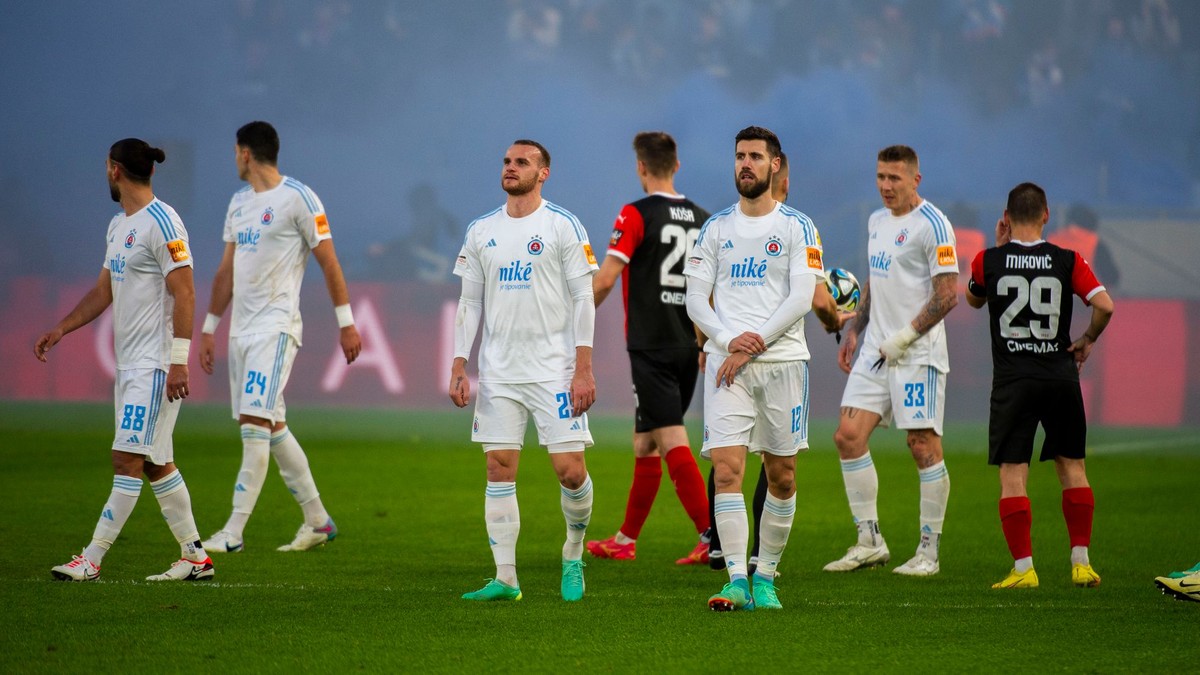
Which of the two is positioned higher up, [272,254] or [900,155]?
[900,155]

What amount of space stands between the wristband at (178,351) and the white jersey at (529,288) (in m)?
1.43

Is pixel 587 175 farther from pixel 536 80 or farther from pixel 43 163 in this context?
pixel 43 163

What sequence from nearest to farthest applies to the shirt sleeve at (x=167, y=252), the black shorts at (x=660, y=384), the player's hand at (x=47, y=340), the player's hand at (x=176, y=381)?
the player's hand at (x=176, y=381) → the shirt sleeve at (x=167, y=252) → the player's hand at (x=47, y=340) → the black shorts at (x=660, y=384)

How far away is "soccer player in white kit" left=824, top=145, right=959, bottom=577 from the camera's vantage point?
7.32 m

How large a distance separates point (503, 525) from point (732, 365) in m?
1.22

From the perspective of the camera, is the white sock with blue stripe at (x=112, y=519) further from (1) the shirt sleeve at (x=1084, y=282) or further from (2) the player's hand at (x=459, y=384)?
(1) the shirt sleeve at (x=1084, y=282)

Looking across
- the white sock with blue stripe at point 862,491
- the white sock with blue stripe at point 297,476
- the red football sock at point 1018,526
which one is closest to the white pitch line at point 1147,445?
the white sock with blue stripe at point 862,491

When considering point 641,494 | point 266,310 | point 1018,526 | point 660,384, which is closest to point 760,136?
point 660,384

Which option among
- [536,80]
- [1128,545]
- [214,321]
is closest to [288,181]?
[214,321]

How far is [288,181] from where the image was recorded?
8.16 metres

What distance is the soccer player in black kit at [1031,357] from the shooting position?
6.74 m

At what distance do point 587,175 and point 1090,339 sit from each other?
54.4 feet

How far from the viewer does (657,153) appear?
799 cm

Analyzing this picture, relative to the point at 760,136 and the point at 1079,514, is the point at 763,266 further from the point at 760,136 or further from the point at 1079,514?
the point at 1079,514
